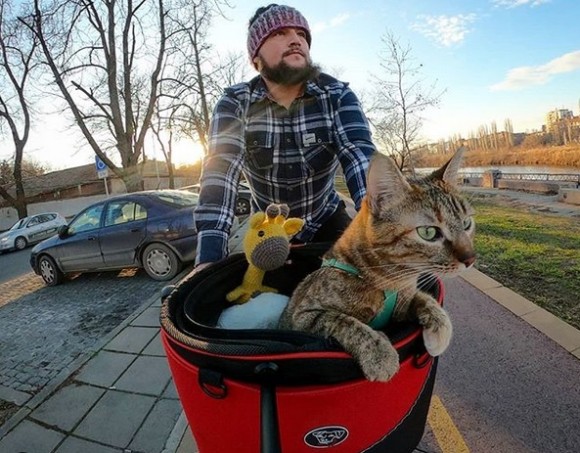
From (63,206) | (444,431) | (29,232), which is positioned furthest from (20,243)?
(63,206)

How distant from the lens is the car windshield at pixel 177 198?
7883mm

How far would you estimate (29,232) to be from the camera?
18734mm

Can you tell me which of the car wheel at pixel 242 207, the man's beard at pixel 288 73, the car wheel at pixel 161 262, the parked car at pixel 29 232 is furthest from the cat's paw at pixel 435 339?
the parked car at pixel 29 232

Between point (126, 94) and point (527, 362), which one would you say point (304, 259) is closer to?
point (527, 362)

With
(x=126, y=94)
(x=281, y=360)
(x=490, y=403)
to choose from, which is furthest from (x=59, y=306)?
(x=126, y=94)

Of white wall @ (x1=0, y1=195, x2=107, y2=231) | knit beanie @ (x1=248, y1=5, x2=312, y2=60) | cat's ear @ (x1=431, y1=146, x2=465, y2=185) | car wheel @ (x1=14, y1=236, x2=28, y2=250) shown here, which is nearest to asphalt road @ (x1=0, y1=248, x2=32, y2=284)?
car wheel @ (x1=14, y1=236, x2=28, y2=250)

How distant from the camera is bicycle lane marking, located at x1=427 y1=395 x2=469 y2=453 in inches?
92.4

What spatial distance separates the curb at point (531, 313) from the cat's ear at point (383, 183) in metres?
2.91

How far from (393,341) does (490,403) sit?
7.58 ft

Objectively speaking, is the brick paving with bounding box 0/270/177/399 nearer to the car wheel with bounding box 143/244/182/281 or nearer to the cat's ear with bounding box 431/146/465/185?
the car wheel with bounding box 143/244/182/281

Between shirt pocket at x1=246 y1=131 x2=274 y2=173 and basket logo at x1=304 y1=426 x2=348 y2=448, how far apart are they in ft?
5.03

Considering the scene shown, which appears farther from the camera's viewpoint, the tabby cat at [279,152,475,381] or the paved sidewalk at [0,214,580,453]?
the paved sidewalk at [0,214,580,453]

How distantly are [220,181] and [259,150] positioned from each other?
1.27 ft

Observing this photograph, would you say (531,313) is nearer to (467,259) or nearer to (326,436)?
(467,259)
